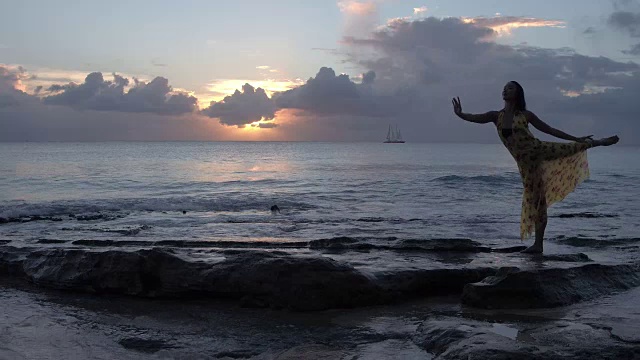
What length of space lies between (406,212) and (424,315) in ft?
36.8

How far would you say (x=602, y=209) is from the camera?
16344 mm

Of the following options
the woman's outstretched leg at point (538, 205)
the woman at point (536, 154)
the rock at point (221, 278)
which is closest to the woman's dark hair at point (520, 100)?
the woman at point (536, 154)

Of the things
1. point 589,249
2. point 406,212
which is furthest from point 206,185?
point 589,249

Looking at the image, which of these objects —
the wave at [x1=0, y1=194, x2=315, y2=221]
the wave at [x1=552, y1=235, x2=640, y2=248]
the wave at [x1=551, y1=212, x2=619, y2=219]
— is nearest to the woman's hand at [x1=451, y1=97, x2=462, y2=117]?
the wave at [x1=552, y1=235, x2=640, y2=248]

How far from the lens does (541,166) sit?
717cm

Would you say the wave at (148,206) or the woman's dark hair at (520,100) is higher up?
the woman's dark hair at (520,100)

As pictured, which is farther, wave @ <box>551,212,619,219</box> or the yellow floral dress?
wave @ <box>551,212,619,219</box>

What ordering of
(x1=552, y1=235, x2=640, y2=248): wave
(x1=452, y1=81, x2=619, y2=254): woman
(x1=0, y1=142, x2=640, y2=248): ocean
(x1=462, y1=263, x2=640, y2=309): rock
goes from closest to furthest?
(x1=462, y1=263, x2=640, y2=309): rock, (x1=452, y1=81, x2=619, y2=254): woman, (x1=552, y1=235, x2=640, y2=248): wave, (x1=0, y1=142, x2=640, y2=248): ocean

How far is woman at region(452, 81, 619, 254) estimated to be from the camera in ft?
22.8

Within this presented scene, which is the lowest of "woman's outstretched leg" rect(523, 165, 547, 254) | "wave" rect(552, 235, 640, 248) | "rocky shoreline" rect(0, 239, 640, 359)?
"wave" rect(552, 235, 640, 248)

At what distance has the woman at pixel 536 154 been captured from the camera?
694cm

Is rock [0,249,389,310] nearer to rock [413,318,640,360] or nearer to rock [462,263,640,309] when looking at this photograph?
rock [462,263,640,309]

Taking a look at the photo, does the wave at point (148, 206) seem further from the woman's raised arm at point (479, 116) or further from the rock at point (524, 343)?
the rock at point (524, 343)

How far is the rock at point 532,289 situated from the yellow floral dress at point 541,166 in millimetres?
1810
